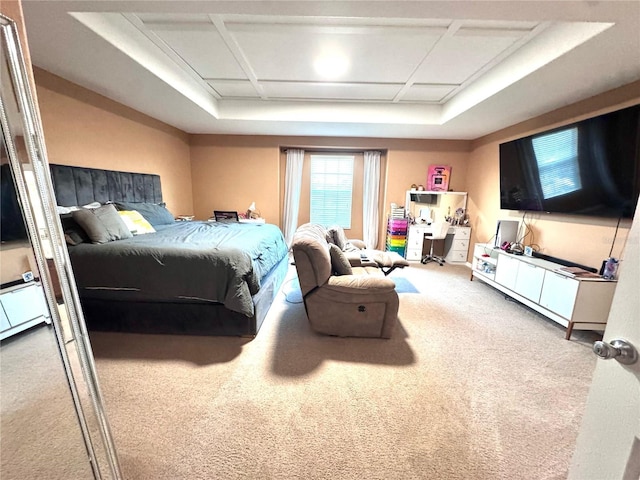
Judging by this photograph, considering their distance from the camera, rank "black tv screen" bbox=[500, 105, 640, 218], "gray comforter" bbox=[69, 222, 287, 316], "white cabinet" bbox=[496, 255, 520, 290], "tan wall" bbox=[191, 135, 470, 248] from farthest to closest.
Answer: "tan wall" bbox=[191, 135, 470, 248], "white cabinet" bbox=[496, 255, 520, 290], "black tv screen" bbox=[500, 105, 640, 218], "gray comforter" bbox=[69, 222, 287, 316]

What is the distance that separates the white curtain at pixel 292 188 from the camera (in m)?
5.15

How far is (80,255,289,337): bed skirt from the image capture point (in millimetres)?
2174

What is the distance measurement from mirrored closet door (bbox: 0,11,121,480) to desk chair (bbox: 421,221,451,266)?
464 cm

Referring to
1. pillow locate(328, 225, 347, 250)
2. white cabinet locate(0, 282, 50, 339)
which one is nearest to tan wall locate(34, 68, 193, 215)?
white cabinet locate(0, 282, 50, 339)

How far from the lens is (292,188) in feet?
17.2

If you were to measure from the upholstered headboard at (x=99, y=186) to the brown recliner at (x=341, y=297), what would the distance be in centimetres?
246

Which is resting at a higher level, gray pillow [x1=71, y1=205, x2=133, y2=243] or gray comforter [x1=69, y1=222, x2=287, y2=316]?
gray pillow [x1=71, y1=205, x2=133, y2=243]

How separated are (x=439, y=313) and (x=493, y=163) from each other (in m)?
2.91

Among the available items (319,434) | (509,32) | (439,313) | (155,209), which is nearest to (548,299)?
(439,313)

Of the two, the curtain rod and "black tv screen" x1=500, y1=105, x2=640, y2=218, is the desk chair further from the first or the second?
the curtain rod

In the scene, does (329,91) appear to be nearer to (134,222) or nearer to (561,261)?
(134,222)

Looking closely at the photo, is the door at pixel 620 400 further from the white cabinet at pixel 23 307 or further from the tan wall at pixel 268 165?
the tan wall at pixel 268 165

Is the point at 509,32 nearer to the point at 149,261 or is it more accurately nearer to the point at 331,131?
the point at 331,131

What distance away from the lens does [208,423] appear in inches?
56.6
